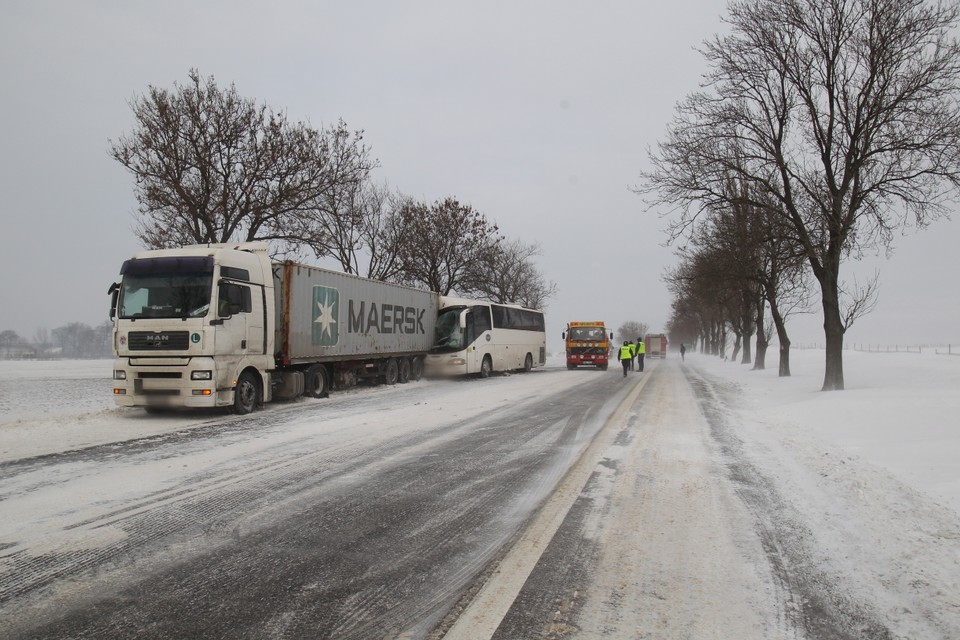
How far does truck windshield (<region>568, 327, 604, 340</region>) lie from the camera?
106 feet

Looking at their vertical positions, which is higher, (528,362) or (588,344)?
(588,344)

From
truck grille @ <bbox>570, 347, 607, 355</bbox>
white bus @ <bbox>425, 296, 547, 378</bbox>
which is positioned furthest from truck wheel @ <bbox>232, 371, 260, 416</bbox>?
truck grille @ <bbox>570, 347, 607, 355</bbox>

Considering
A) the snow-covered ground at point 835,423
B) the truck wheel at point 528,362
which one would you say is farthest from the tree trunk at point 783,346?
the truck wheel at point 528,362

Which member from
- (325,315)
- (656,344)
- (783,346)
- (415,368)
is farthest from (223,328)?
(656,344)

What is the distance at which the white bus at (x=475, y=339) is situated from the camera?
2295 centimetres

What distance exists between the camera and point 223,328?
11.4 meters

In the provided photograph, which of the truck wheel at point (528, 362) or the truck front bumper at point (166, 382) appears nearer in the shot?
the truck front bumper at point (166, 382)

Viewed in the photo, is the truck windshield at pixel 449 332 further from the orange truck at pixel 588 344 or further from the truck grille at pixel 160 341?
the truck grille at pixel 160 341

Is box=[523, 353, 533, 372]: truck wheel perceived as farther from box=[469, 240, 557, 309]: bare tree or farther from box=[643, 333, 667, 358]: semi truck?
box=[643, 333, 667, 358]: semi truck

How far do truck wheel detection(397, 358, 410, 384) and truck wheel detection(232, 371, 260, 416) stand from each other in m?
8.12

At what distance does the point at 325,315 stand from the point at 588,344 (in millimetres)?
19812

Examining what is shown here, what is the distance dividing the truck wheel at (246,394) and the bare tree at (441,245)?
2125 cm

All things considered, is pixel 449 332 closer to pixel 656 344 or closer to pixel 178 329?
pixel 178 329

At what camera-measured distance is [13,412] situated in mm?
12469
